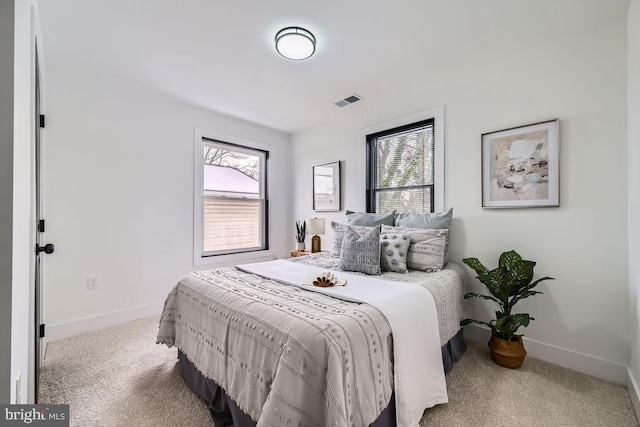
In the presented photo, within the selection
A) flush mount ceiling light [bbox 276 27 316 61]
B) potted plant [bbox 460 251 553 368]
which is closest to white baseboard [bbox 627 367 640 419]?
potted plant [bbox 460 251 553 368]

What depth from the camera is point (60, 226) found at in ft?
8.32

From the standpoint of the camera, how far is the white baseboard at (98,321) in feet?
8.13

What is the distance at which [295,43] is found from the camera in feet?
6.80

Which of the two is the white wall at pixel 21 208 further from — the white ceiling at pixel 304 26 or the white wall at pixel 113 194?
the white wall at pixel 113 194

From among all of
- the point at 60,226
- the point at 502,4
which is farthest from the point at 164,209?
the point at 502,4

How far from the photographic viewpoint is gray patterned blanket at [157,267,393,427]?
3.51 feet

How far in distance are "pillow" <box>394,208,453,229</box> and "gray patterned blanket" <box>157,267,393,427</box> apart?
146cm

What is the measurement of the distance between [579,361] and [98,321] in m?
4.22

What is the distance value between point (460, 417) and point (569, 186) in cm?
185

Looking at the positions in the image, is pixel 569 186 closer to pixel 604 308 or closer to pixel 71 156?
pixel 604 308

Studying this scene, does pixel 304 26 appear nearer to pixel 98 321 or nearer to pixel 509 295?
pixel 509 295

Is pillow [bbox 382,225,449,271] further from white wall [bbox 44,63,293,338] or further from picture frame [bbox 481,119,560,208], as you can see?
white wall [bbox 44,63,293,338]

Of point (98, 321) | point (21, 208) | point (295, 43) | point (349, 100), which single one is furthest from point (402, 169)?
point (98, 321)

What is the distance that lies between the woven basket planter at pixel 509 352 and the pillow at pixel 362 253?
41.6 inches
